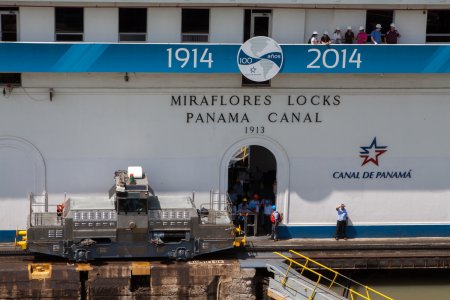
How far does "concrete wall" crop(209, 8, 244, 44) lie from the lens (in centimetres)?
2616

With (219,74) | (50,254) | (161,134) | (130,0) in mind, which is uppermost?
(130,0)

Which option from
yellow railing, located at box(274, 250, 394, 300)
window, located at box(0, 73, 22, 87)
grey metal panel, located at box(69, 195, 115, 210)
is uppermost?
window, located at box(0, 73, 22, 87)

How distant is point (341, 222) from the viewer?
89.6 ft

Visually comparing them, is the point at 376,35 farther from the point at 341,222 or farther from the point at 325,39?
the point at 341,222

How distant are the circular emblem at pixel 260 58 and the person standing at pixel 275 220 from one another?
439 cm

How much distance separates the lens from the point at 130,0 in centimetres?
2527

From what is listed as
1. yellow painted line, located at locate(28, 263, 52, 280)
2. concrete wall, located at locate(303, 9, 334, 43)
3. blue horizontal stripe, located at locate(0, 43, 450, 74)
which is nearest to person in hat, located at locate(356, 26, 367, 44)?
blue horizontal stripe, located at locate(0, 43, 450, 74)

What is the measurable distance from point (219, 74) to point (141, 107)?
2686 mm

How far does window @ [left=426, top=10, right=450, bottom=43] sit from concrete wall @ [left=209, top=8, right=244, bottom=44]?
6243 millimetres

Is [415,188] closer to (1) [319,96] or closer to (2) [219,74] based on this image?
(1) [319,96]

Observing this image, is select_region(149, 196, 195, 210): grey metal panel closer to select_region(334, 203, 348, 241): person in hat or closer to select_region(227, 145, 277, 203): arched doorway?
select_region(227, 145, 277, 203): arched doorway

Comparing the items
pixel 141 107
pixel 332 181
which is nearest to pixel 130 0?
pixel 141 107

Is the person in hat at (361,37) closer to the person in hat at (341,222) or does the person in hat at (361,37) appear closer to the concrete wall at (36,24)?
the person in hat at (341,222)

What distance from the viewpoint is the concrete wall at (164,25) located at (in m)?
26.0
